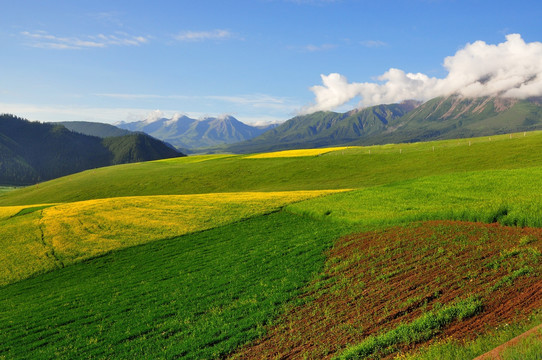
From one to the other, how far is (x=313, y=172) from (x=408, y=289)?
74285 millimetres

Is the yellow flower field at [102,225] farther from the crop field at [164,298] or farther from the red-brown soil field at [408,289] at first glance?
the red-brown soil field at [408,289]

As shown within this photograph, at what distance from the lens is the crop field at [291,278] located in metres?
12.8

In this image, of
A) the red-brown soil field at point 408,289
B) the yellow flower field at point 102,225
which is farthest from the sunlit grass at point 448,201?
the yellow flower field at point 102,225

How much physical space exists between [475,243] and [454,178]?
30.7 m

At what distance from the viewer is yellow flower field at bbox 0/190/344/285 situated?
3312 centimetres

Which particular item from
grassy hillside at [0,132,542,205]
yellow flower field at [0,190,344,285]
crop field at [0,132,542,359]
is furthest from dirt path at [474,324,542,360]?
grassy hillside at [0,132,542,205]

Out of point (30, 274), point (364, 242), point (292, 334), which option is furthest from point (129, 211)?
point (292, 334)

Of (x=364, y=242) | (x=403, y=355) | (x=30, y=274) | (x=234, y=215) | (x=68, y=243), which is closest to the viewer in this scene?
(x=403, y=355)

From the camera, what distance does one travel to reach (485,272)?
15688 mm

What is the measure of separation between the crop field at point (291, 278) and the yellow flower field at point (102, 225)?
13.0 inches

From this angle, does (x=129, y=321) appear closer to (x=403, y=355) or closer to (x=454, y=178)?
(x=403, y=355)

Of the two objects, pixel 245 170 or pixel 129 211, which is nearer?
pixel 129 211

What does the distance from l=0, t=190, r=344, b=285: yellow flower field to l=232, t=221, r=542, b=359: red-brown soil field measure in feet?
79.3

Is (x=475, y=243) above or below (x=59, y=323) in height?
above
